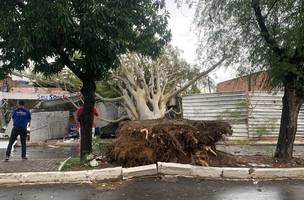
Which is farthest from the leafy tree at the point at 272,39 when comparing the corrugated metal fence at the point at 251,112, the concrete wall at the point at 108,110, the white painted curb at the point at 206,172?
the concrete wall at the point at 108,110

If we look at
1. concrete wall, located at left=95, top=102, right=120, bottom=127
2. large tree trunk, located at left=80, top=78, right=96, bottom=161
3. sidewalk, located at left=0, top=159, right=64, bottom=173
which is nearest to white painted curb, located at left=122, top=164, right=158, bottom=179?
sidewalk, located at left=0, top=159, right=64, bottom=173

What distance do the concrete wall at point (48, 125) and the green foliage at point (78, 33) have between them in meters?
12.2

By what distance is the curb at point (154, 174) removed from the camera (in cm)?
947

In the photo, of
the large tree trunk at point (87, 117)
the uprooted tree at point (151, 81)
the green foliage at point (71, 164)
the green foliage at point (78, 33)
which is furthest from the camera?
the uprooted tree at point (151, 81)

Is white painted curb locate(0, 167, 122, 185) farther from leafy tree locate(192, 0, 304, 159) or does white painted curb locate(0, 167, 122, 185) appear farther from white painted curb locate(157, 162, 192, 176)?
leafy tree locate(192, 0, 304, 159)

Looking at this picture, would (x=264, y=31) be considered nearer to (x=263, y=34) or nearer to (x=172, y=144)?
(x=263, y=34)

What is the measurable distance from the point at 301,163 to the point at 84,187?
5.53m

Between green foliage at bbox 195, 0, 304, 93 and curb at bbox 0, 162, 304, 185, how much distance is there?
2474 mm

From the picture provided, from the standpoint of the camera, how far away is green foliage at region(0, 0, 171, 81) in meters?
9.38

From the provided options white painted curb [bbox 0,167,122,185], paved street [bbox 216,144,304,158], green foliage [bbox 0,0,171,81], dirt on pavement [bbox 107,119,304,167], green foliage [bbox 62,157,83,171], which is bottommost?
white painted curb [bbox 0,167,122,185]

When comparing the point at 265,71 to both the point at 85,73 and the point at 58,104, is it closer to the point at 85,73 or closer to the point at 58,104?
the point at 85,73

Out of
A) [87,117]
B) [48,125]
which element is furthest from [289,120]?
[48,125]

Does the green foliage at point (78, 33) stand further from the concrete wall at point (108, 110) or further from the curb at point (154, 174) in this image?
the concrete wall at point (108, 110)

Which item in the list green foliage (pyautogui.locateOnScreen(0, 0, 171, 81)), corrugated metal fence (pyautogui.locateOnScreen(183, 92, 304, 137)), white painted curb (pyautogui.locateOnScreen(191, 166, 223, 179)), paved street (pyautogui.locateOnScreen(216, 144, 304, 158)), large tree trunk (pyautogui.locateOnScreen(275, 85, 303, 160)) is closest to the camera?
green foliage (pyautogui.locateOnScreen(0, 0, 171, 81))
